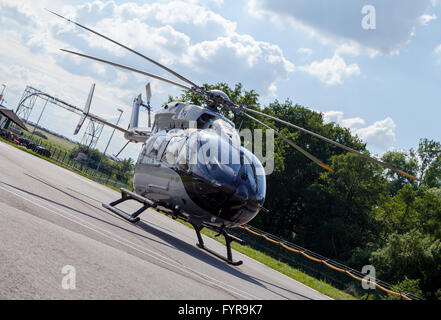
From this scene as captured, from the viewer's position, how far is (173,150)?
11.7 m

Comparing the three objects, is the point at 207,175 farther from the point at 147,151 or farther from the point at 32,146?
the point at 32,146

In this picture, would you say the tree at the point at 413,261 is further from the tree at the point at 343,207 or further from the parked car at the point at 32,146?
the parked car at the point at 32,146

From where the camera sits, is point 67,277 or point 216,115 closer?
point 67,277

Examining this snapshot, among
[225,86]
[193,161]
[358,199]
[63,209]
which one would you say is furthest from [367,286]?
[225,86]

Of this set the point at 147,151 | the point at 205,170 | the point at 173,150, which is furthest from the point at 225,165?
the point at 147,151

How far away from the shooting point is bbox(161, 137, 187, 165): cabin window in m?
11.5

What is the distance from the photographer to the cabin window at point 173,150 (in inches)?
452

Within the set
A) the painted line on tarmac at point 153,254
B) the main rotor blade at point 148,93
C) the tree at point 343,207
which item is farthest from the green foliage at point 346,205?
the painted line on tarmac at point 153,254

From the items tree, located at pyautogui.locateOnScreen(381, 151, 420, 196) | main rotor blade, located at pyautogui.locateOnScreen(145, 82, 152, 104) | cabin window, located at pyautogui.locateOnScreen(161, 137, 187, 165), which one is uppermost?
tree, located at pyautogui.locateOnScreen(381, 151, 420, 196)

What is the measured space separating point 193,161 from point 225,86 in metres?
46.8

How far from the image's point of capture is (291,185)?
56531mm

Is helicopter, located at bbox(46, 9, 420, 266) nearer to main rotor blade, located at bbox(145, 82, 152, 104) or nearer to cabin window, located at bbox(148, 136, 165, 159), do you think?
cabin window, located at bbox(148, 136, 165, 159)

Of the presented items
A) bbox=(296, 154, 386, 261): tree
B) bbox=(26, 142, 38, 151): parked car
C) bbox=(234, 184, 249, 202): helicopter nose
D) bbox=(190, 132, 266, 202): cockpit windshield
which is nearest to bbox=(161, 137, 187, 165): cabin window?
bbox=(190, 132, 266, 202): cockpit windshield
